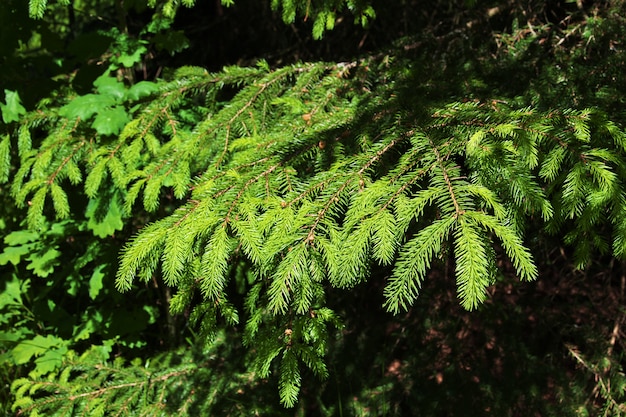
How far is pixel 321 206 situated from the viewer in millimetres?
1519

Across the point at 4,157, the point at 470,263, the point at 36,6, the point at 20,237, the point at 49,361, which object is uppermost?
the point at 36,6

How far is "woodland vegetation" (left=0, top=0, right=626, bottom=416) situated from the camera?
4.72 feet

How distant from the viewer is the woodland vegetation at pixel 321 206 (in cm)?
144

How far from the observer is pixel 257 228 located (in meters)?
1.52

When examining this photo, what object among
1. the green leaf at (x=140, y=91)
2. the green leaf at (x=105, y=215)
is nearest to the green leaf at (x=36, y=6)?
the green leaf at (x=140, y=91)

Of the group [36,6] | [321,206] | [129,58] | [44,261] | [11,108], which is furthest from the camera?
[44,261]

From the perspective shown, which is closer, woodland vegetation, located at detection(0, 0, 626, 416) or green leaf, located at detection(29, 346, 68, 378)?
woodland vegetation, located at detection(0, 0, 626, 416)

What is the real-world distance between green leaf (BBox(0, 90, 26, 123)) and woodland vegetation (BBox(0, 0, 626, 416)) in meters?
0.01

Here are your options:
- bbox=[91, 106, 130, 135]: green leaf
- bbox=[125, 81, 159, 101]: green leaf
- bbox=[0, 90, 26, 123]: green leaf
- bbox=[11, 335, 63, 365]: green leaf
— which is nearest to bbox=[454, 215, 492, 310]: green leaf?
bbox=[91, 106, 130, 135]: green leaf

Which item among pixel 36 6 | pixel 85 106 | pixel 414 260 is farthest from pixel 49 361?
pixel 414 260

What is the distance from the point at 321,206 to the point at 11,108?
192cm

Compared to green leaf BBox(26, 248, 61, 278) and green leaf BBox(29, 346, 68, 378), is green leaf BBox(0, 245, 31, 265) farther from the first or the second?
green leaf BBox(29, 346, 68, 378)

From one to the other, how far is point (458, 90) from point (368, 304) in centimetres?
199

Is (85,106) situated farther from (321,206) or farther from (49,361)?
(49,361)
